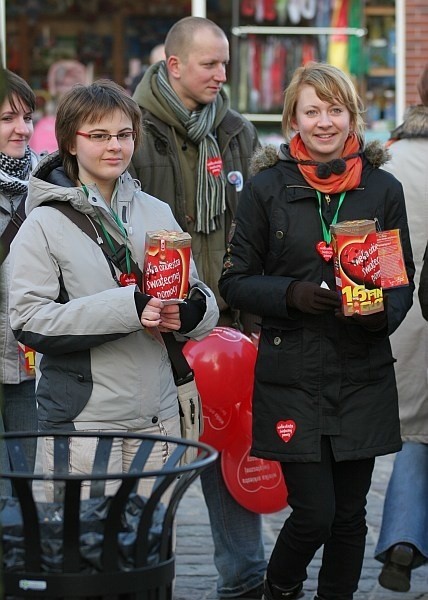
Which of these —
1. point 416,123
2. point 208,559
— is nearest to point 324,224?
point 416,123

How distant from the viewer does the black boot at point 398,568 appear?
512cm

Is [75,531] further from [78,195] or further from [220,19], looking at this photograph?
[220,19]

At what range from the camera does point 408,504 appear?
526 centimetres

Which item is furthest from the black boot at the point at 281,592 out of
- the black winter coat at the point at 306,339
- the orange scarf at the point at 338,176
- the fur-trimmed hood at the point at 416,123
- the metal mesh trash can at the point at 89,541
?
the fur-trimmed hood at the point at 416,123

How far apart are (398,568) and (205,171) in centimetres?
181

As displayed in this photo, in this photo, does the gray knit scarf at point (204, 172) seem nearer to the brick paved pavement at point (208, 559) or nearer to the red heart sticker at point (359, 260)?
the red heart sticker at point (359, 260)

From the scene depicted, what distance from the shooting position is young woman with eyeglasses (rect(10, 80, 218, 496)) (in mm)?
3906

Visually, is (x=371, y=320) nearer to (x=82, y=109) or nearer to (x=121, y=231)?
(x=121, y=231)

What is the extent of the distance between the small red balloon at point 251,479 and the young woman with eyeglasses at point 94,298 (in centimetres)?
85

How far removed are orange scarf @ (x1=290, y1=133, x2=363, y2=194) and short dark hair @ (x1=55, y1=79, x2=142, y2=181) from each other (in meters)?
0.59

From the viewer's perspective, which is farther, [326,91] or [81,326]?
[326,91]

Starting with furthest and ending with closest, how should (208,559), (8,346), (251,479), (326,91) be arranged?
1. (208,559)
2. (251,479)
3. (8,346)
4. (326,91)

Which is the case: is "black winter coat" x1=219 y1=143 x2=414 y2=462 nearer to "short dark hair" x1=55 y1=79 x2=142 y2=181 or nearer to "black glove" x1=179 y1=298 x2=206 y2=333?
"black glove" x1=179 y1=298 x2=206 y2=333

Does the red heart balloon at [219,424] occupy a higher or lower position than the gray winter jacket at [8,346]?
lower
